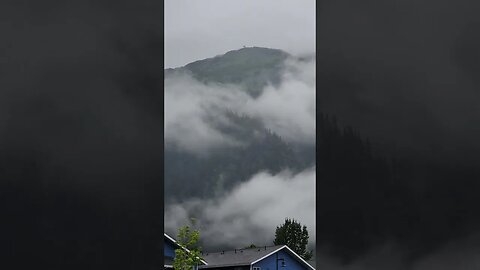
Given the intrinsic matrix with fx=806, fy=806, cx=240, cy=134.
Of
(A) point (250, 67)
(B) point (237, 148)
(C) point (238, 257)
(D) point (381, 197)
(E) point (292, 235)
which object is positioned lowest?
(D) point (381, 197)

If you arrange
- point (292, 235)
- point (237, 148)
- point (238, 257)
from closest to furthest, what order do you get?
point (238, 257) < point (292, 235) < point (237, 148)

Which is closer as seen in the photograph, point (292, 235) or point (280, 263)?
point (280, 263)

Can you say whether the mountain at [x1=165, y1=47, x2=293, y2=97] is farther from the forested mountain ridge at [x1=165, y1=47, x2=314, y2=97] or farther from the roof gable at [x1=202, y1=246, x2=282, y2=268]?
the roof gable at [x1=202, y1=246, x2=282, y2=268]

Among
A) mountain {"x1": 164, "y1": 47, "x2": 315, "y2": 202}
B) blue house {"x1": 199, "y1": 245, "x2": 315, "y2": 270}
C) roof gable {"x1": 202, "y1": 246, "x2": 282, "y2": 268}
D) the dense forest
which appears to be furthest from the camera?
mountain {"x1": 164, "y1": 47, "x2": 315, "y2": 202}

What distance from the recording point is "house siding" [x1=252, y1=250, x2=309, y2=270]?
79.3ft

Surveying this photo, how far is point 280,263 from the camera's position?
995 inches

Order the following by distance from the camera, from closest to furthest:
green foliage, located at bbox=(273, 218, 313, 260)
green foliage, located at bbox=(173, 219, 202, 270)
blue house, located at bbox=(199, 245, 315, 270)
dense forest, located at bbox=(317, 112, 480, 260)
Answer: dense forest, located at bbox=(317, 112, 480, 260) < green foliage, located at bbox=(173, 219, 202, 270) < blue house, located at bbox=(199, 245, 315, 270) < green foliage, located at bbox=(273, 218, 313, 260)

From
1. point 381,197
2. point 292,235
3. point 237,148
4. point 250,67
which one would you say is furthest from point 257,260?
point 381,197

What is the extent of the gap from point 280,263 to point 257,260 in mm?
1682

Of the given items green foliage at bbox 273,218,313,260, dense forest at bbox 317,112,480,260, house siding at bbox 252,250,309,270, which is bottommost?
dense forest at bbox 317,112,480,260

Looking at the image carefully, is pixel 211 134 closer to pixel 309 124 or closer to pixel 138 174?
pixel 309 124

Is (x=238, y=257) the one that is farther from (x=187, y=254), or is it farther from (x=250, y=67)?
(x=250, y=67)

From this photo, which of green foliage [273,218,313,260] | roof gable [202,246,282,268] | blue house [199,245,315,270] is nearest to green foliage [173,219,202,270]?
blue house [199,245,315,270]

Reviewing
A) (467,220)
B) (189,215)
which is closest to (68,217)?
(467,220)
